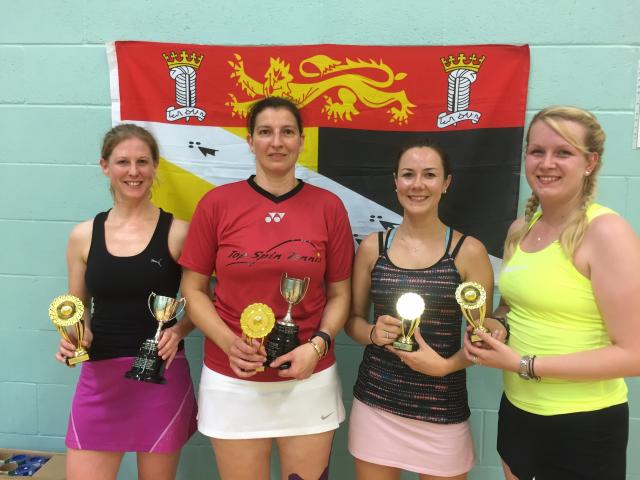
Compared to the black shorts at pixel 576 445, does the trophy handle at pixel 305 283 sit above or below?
above

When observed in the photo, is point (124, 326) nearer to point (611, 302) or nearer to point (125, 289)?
point (125, 289)

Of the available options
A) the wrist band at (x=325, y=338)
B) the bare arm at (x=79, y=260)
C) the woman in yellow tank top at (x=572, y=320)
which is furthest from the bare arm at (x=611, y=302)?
the bare arm at (x=79, y=260)

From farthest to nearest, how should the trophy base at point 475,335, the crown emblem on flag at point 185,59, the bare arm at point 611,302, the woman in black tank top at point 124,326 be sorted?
the crown emblem on flag at point 185,59 → the woman in black tank top at point 124,326 → the trophy base at point 475,335 → the bare arm at point 611,302

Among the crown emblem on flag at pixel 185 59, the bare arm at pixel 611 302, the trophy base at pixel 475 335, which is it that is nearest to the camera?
the bare arm at pixel 611 302

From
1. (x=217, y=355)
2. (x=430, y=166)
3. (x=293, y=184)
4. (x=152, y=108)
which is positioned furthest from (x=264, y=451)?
(x=152, y=108)

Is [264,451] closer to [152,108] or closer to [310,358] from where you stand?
[310,358]

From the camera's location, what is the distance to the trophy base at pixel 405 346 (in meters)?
1.45

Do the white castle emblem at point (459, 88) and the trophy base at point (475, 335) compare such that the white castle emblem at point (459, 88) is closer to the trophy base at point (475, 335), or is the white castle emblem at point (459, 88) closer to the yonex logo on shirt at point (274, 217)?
the yonex logo on shirt at point (274, 217)

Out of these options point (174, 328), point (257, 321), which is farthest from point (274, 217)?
point (174, 328)

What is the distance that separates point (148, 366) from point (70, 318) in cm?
28

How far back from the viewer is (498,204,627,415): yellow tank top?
125 centimetres

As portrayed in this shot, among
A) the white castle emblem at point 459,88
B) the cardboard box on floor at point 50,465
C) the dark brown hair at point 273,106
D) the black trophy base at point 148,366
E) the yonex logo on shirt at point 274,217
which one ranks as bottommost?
the cardboard box on floor at point 50,465

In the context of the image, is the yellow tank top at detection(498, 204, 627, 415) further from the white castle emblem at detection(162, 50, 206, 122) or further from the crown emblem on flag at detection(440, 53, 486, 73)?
the white castle emblem at detection(162, 50, 206, 122)

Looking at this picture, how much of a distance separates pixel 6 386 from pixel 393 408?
1838 mm
